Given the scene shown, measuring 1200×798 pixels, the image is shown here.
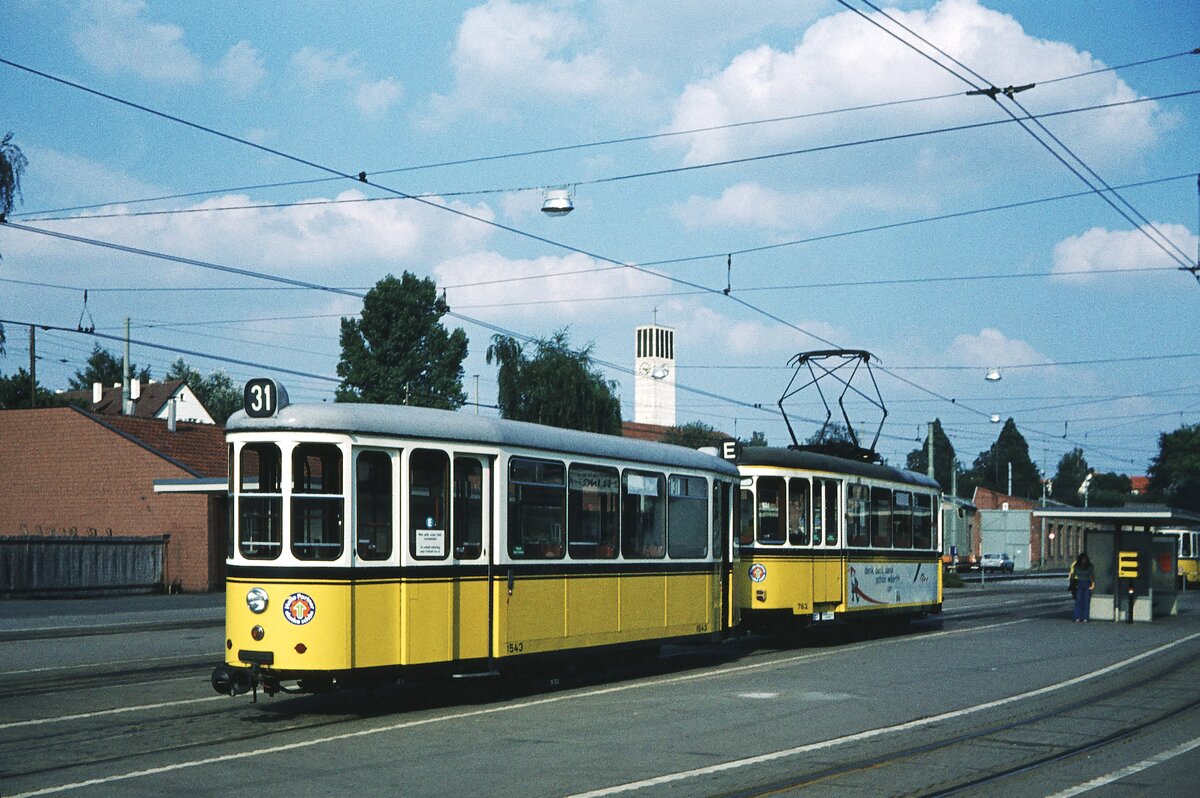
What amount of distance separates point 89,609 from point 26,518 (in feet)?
49.5

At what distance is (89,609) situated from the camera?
32.9 metres

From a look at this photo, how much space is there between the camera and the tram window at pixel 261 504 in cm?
1216

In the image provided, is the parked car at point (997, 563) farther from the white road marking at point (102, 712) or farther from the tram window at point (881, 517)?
the white road marking at point (102, 712)

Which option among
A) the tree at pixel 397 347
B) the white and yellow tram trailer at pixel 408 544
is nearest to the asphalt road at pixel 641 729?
the white and yellow tram trailer at pixel 408 544

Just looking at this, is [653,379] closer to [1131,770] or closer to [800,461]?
[800,461]

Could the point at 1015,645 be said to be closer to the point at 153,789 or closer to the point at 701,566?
the point at 701,566

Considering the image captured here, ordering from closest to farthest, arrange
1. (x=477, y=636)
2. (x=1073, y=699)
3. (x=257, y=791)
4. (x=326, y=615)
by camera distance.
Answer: (x=257, y=791), (x=326, y=615), (x=477, y=636), (x=1073, y=699)

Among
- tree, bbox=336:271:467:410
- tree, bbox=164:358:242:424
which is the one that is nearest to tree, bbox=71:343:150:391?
tree, bbox=164:358:242:424

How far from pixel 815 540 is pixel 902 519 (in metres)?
4.13

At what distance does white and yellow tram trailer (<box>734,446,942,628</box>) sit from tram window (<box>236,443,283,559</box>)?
27.0ft

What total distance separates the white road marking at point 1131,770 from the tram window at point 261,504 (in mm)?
6727

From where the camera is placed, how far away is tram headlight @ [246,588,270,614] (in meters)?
12.0

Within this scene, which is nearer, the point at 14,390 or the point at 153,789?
the point at 153,789

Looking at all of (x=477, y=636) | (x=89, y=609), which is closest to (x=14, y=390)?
(x=89, y=609)
